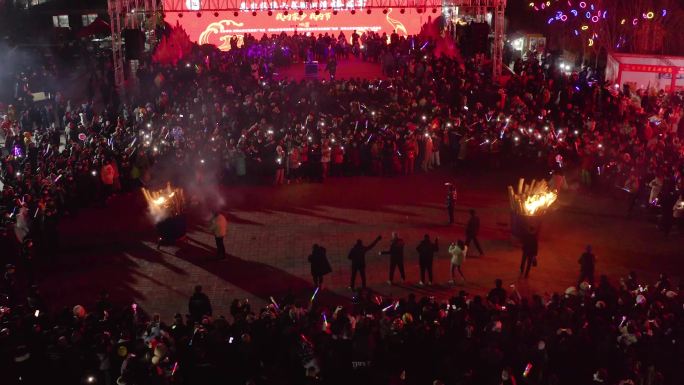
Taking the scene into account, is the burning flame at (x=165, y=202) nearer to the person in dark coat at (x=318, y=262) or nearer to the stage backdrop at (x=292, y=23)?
the person in dark coat at (x=318, y=262)

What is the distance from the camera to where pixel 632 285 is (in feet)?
Result: 35.5

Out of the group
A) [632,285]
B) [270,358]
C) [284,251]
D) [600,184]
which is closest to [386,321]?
[270,358]

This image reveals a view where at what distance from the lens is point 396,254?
40.8ft

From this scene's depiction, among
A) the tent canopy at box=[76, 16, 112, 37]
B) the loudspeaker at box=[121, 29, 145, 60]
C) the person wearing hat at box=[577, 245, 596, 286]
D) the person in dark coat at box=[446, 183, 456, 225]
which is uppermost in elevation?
the tent canopy at box=[76, 16, 112, 37]

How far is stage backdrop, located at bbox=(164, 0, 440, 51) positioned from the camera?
27781 millimetres

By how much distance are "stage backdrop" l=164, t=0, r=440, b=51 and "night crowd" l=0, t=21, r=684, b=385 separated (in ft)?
3.77

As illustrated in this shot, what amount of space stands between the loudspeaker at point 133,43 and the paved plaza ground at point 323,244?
795 cm

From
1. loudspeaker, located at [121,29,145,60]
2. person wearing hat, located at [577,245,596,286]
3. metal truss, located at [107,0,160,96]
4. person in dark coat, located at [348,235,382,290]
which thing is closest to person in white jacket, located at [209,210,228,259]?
person in dark coat, located at [348,235,382,290]

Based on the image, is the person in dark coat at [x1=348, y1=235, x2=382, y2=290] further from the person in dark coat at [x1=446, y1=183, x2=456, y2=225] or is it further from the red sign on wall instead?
the red sign on wall

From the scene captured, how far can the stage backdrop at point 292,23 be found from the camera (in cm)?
2778

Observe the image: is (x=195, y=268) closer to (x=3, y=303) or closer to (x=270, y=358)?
(x=3, y=303)

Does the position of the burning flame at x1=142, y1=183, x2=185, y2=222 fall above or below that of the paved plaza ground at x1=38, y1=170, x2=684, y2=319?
above

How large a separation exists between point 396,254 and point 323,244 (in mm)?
2611

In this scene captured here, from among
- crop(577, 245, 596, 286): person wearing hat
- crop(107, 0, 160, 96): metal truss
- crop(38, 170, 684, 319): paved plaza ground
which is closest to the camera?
crop(577, 245, 596, 286): person wearing hat
